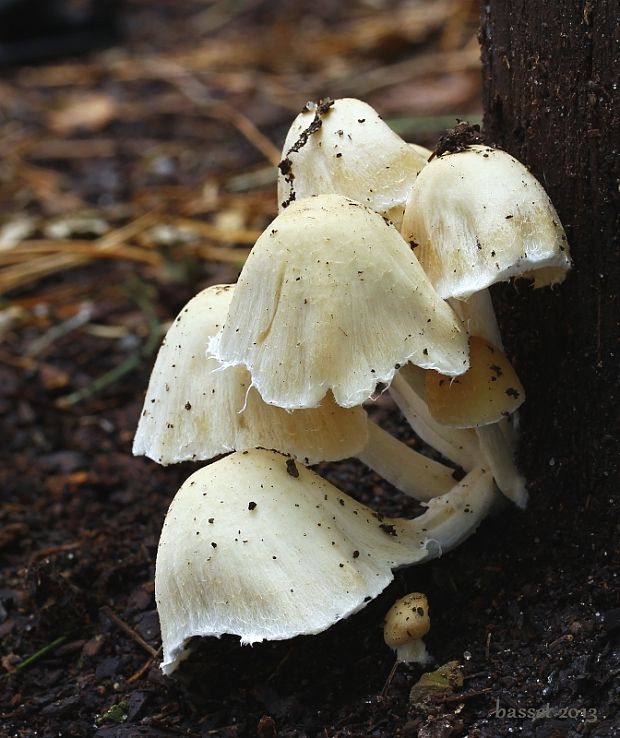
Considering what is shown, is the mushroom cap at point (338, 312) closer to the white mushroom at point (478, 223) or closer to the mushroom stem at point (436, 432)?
the white mushroom at point (478, 223)

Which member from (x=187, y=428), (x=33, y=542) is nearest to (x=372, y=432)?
(x=187, y=428)

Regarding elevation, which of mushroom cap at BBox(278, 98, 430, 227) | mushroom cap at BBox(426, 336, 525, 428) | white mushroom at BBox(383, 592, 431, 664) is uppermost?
mushroom cap at BBox(278, 98, 430, 227)

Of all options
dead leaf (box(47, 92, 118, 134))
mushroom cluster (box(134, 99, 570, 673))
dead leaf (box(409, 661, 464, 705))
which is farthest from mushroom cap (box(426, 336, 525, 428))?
dead leaf (box(47, 92, 118, 134))

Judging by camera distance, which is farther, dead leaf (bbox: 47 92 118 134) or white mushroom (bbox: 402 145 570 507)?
dead leaf (bbox: 47 92 118 134)

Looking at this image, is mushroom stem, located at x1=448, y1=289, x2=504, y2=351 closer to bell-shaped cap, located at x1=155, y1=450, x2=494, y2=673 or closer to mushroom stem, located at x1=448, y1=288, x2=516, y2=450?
mushroom stem, located at x1=448, y1=288, x2=516, y2=450

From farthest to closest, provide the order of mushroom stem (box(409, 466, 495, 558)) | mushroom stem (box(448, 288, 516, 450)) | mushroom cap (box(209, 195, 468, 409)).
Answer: mushroom stem (box(409, 466, 495, 558)), mushroom stem (box(448, 288, 516, 450)), mushroom cap (box(209, 195, 468, 409))

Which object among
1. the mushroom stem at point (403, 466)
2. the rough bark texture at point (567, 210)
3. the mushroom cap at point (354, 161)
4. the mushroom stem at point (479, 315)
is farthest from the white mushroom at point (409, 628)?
the mushroom cap at point (354, 161)

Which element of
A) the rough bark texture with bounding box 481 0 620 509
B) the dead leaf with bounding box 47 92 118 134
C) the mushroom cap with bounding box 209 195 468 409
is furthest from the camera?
the dead leaf with bounding box 47 92 118 134

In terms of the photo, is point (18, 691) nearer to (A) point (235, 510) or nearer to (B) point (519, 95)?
(A) point (235, 510)

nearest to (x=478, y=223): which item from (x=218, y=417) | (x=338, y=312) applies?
(x=338, y=312)
